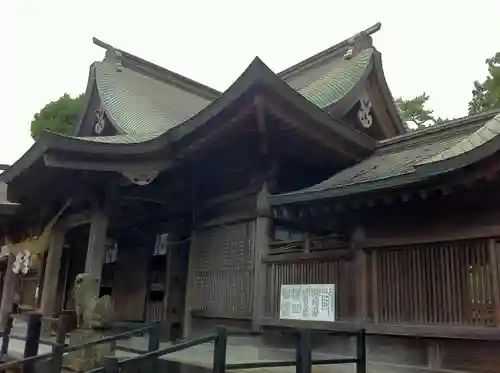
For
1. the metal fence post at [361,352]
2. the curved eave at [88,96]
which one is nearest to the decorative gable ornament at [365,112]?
the metal fence post at [361,352]

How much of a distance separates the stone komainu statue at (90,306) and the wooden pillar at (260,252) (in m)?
2.23

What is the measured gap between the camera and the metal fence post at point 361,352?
230 inches

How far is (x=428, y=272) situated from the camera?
5.70m

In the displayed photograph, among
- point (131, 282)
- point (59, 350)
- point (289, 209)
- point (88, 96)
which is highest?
point (88, 96)

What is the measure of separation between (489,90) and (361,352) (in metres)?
19.0

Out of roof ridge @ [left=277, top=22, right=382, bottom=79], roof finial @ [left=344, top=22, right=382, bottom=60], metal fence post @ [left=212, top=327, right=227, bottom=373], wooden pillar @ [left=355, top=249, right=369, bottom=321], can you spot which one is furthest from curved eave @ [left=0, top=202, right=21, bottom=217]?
wooden pillar @ [left=355, top=249, right=369, bottom=321]

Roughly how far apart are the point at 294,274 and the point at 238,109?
2369 millimetres

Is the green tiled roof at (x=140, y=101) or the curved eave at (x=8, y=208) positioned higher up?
the green tiled roof at (x=140, y=101)

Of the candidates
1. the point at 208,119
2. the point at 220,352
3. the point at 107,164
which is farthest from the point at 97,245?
the point at 220,352

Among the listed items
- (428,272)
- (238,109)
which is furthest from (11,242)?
(428,272)

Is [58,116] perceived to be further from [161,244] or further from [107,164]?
[107,164]

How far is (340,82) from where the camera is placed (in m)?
9.68

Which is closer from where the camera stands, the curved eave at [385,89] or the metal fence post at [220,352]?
the metal fence post at [220,352]

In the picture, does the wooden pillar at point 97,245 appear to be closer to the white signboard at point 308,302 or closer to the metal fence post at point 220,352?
the white signboard at point 308,302
